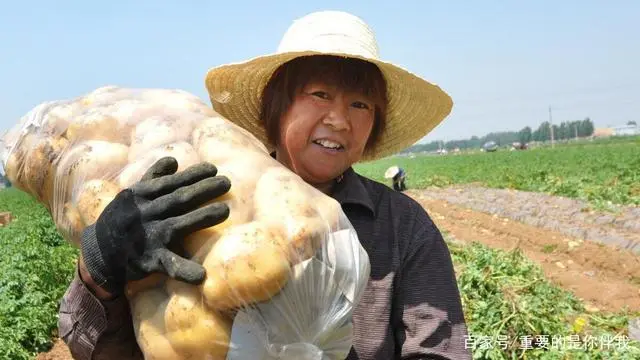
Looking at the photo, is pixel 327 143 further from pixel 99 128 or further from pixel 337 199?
pixel 99 128

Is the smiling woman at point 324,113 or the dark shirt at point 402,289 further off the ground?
the smiling woman at point 324,113

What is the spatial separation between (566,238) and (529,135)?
414ft

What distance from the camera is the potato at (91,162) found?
1308 millimetres

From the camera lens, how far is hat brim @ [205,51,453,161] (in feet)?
6.07

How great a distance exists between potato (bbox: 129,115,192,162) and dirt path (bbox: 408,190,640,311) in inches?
188

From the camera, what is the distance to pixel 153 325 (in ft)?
3.76

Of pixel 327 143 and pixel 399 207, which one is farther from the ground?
pixel 327 143

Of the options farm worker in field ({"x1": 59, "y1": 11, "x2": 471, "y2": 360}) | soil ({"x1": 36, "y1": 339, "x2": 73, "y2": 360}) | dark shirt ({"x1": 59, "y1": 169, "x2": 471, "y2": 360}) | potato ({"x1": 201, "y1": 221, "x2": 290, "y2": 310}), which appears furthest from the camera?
soil ({"x1": 36, "y1": 339, "x2": 73, "y2": 360})

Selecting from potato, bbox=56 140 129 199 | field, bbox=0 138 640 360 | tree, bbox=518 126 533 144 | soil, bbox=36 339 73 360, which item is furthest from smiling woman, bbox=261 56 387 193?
tree, bbox=518 126 533 144

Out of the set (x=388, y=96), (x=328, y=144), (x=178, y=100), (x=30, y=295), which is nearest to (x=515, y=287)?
(x=388, y=96)

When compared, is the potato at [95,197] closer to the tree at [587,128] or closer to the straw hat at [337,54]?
the straw hat at [337,54]

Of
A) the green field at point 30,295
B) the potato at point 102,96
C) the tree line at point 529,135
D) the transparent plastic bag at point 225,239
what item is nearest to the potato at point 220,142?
the transparent plastic bag at point 225,239

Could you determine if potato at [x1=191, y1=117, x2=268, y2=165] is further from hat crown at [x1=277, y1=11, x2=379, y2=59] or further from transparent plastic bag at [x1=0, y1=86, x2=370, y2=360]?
hat crown at [x1=277, y1=11, x2=379, y2=59]

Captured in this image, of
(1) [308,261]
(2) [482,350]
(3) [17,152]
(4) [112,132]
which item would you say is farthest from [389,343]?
(2) [482,350]
